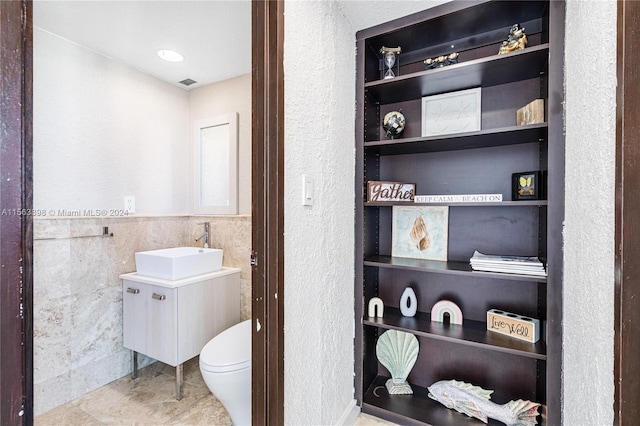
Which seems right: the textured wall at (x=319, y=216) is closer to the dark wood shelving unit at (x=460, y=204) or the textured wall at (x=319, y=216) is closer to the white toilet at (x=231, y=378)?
the dark wood shelving unit at (x=460, y=204)

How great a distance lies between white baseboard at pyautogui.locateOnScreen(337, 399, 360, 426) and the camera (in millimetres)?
1471

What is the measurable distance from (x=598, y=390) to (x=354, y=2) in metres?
1.71

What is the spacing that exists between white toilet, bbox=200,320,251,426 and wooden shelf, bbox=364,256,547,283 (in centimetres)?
80

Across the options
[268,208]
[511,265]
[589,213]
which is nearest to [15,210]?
[268,208]

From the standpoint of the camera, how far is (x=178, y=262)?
1328 mm

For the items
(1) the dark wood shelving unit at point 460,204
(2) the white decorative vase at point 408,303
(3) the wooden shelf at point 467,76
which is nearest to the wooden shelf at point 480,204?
(1) the dark wood shelving unit at point 460,204

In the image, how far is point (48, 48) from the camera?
26.6 inches

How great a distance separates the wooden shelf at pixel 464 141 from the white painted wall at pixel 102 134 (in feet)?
3.21

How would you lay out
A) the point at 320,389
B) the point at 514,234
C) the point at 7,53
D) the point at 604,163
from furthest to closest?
1. the point at 514,234
2. the point at 320,389
3. the point at 604,163
4. the point at 7,53

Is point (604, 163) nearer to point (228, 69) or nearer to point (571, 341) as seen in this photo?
point (571, 341)

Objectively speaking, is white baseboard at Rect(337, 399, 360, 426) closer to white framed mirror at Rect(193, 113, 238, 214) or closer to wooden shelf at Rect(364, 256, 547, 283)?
wooden shelf at Rect(364, 256, 547, 283)

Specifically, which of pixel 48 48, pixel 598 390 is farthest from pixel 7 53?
pixel 598 390

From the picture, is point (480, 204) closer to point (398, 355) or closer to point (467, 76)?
point (467, 76)

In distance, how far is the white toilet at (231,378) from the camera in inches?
52.4
